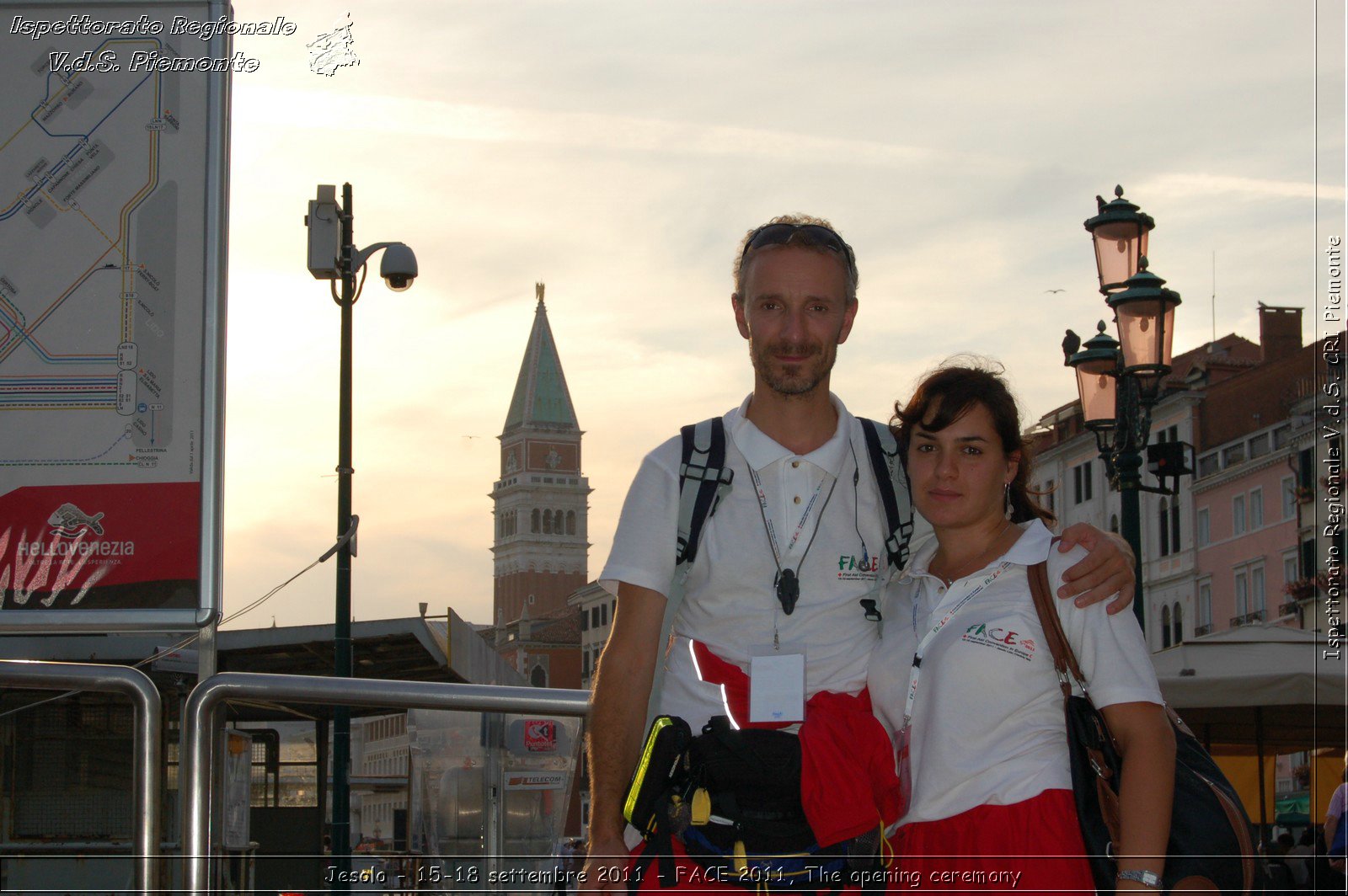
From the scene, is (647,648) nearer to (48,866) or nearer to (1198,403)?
(48,866)

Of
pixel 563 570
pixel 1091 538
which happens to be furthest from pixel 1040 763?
pixel 563 570

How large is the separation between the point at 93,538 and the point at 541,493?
179119 millimetres

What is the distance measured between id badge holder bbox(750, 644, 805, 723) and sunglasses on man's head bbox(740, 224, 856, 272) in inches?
38.7

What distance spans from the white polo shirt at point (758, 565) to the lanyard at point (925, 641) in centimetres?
14

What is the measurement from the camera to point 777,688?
3336 millimetres

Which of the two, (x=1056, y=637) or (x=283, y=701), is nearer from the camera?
(x=1056, y=637)

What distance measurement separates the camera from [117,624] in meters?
4.14

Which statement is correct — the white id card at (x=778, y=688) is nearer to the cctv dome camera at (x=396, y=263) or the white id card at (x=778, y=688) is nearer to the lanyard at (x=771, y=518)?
the lanyard at (x=771, y=518)

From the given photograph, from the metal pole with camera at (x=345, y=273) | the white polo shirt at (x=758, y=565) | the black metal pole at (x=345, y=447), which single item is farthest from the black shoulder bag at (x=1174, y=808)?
the metal pole with camera at (x=345, y=273)

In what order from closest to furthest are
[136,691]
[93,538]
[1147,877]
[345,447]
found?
[1147,877]
[136,691]
[93,538]
[345,447]

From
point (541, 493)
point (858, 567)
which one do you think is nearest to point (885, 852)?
point (858, 567)

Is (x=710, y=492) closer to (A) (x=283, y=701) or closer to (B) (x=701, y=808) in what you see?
(B) (x=701, y=808)

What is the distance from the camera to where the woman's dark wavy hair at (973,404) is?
3621 mm

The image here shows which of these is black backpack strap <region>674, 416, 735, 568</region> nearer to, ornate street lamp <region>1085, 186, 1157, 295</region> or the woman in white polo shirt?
the woman in white polo shirt
